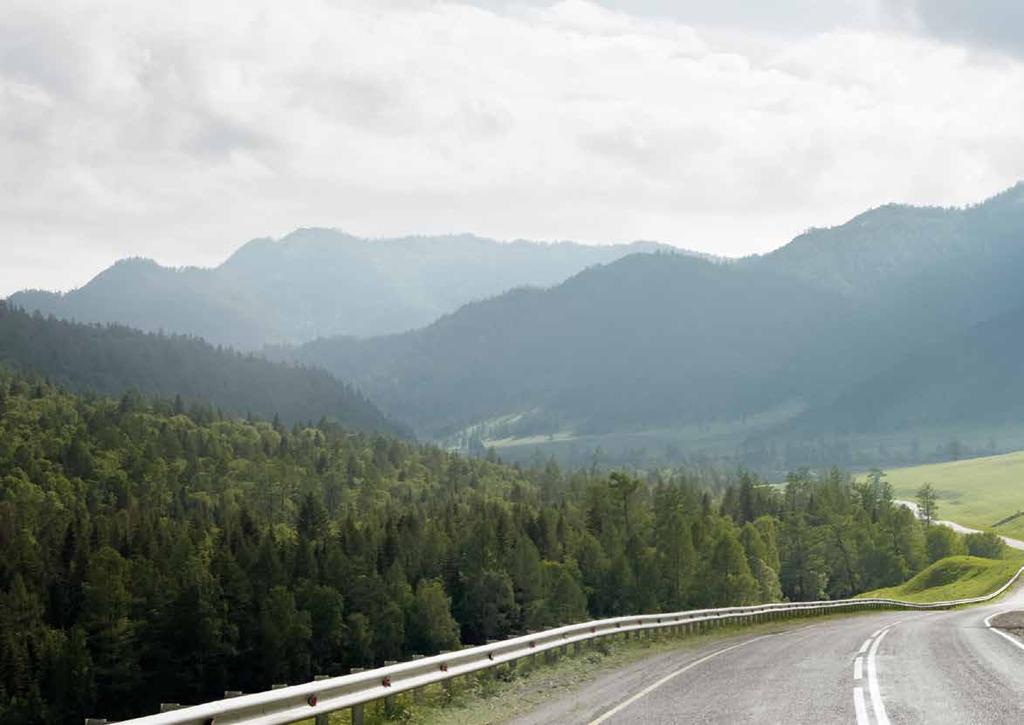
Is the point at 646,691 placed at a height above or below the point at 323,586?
above

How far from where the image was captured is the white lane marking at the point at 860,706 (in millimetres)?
18062

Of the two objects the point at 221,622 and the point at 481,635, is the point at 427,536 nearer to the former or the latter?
the point at 481,635

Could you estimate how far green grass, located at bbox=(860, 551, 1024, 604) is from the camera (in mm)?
122938

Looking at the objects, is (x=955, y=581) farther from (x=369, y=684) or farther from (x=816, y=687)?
(x=369, y=684)

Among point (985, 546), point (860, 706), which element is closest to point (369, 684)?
point (860, 706)

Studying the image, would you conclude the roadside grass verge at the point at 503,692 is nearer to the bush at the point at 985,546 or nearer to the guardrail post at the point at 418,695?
the guardrail post at the point at 418,695

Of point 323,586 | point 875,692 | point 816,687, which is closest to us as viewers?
point 875,692

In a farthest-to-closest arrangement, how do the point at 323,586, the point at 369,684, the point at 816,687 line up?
the point at 323,586 < the point at 816,687 < the point at 369,684

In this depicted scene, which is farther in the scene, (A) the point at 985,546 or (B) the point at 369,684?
(A) the point at 985,546

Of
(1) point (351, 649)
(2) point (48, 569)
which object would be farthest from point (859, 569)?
(2) point (48, 569)

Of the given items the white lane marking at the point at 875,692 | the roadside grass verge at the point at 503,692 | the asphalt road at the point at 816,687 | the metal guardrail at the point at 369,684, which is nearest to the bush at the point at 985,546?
the metal guardrail at the point at 369,684

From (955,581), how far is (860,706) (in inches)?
5048

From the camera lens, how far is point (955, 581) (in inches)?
5364

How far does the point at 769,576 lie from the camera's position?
433 ft
